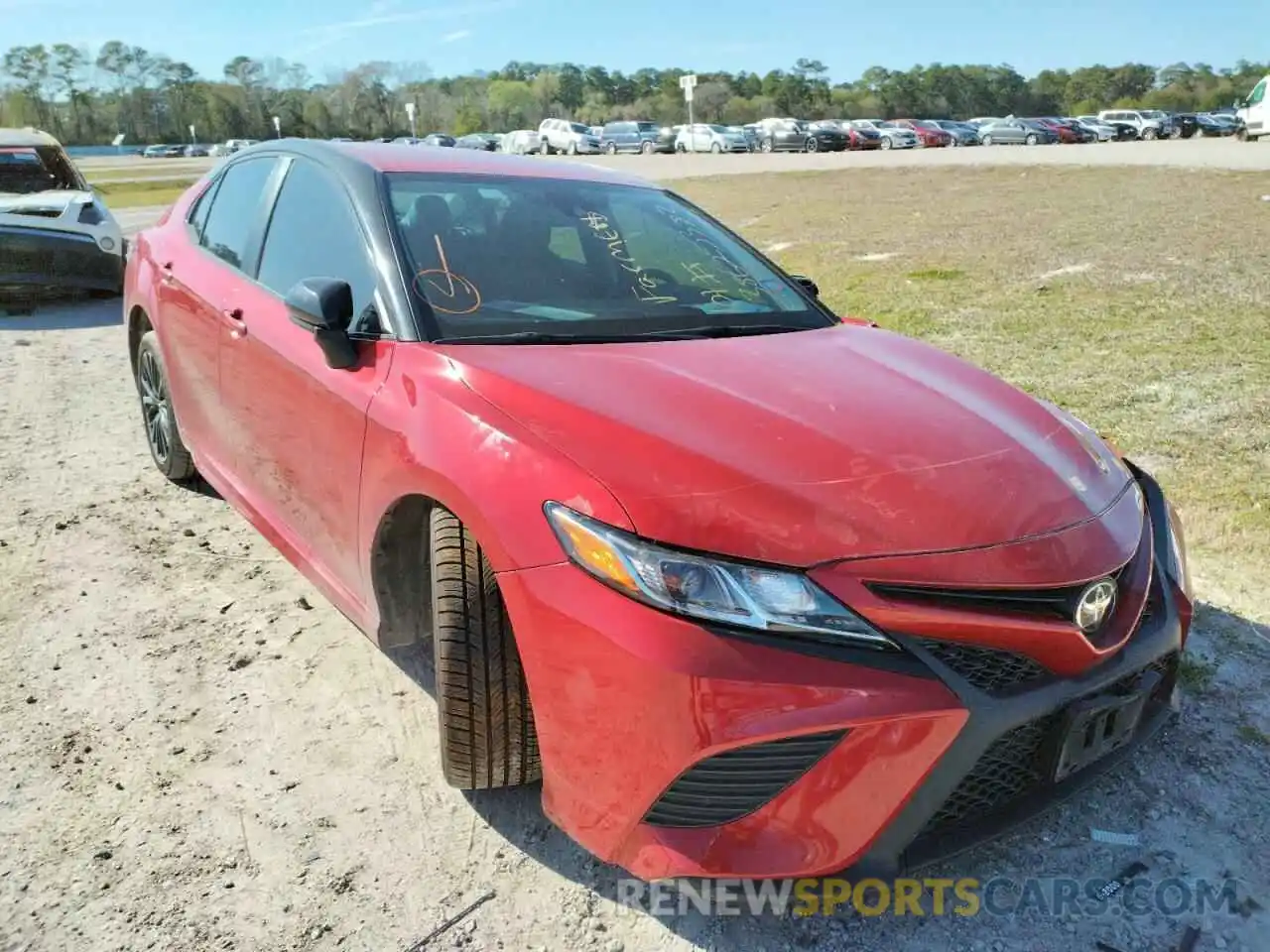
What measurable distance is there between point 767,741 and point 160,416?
371 cm

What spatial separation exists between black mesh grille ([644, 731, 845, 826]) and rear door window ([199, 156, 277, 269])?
8.59 feet

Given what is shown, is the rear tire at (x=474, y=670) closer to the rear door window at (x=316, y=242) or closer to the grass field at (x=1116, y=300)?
the rear door window at (x=316, y=242)

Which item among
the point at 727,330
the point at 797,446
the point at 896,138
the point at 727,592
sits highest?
the point at 896,138

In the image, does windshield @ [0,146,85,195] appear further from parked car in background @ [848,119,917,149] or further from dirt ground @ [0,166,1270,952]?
parked car in background @ [848,119,917,149]

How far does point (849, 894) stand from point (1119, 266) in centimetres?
892

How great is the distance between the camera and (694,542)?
1.89 m

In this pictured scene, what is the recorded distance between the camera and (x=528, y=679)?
2043 millimetres

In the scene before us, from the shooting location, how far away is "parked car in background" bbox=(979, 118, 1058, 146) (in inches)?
1922

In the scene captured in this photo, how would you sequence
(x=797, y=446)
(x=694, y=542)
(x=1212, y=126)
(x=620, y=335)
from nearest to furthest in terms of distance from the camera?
(x=694, y=542)
(x=797, y=446)
(x=620, y=335)
(x=1212, y=126)

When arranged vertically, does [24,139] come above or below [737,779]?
above

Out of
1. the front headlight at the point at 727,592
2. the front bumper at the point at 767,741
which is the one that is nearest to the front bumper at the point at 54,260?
the front bumper at the point at 767,741

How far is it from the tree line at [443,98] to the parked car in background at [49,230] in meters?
92.8

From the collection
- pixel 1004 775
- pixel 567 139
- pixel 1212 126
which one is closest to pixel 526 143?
pixel 567 139

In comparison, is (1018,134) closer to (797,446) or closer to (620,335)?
(620,335)
